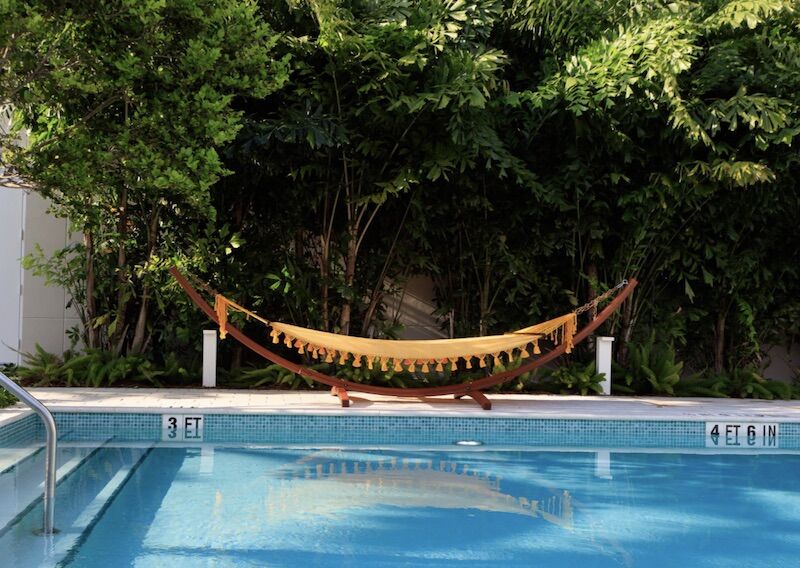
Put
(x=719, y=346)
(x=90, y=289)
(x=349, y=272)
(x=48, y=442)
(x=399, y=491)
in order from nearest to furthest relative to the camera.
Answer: (x=48, y=442)
(x=399, y=491)
(x=90, y=289)
(x=349, y=272)
(x=719, y=346)

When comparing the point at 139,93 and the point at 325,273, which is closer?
the point at 139,93

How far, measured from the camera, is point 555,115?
6.98 m

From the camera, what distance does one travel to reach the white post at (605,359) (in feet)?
24.3

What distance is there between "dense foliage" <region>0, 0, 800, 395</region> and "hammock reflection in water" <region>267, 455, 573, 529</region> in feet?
7.62

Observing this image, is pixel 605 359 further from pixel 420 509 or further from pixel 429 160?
pixel 420 509

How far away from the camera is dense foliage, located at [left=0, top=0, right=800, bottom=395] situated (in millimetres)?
6066

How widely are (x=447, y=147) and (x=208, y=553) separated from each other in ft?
13.2

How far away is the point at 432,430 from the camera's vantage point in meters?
5.95

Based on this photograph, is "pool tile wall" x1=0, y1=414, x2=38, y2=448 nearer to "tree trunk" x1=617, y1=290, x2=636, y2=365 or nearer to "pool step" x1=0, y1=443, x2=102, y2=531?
"pool step" x1=0, y1=443, x2=102, y2=531

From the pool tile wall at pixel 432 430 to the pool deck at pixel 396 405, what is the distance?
0.15 ft

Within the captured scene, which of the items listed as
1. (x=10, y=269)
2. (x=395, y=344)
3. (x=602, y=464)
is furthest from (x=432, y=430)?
(x=10, y=269)

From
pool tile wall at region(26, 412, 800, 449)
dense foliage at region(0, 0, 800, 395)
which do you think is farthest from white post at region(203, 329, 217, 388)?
pool tile wall at region(26, 412, 800, 449)

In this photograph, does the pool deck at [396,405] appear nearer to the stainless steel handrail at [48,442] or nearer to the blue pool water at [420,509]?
the blue pool water at [420,509]

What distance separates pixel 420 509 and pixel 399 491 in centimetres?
37
